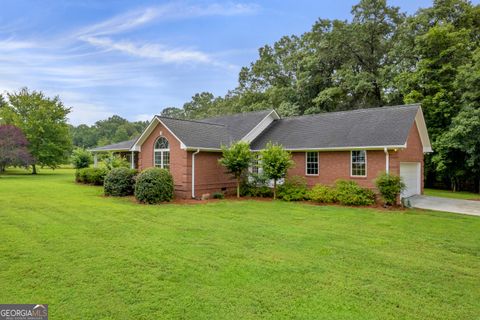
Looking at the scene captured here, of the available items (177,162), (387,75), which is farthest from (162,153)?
(387,75)

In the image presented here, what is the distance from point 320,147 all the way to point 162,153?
28.0ft

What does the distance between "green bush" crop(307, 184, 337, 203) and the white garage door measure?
412 cm

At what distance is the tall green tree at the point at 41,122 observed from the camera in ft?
105

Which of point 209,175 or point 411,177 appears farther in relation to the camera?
point 411,177

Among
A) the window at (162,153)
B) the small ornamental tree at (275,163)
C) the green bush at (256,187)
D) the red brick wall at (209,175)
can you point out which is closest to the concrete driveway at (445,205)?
the small ornamental tree at (275,163)

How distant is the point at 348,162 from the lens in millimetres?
14273

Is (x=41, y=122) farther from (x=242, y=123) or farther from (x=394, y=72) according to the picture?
(x=394, y=72)

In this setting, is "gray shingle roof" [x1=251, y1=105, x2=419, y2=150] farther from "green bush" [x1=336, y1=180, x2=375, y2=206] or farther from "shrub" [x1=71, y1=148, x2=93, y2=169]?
"shrub" [x1=71, y1=148, x2=93, y2=169]

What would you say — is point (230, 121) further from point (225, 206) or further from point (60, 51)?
point (60, 51)

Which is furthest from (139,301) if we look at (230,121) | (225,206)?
(230,121)

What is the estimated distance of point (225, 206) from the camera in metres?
12.5

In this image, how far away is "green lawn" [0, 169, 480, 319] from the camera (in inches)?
156

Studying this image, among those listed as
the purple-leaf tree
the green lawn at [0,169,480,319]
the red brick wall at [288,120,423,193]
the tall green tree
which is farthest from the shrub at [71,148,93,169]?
the red brick wall at [288,120,423,193]

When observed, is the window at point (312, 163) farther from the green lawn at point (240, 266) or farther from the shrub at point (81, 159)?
the shrub at point (81, 159)
